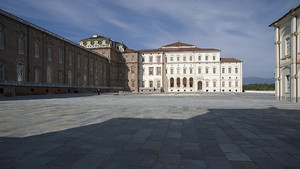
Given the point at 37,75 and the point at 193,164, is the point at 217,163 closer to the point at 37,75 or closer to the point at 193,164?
the point at 193,164

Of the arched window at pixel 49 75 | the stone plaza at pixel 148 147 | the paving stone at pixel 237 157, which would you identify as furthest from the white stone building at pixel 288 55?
the arched window at pixel 49 75

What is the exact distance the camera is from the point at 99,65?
47.6 metres

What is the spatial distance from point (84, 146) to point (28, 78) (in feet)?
83.9

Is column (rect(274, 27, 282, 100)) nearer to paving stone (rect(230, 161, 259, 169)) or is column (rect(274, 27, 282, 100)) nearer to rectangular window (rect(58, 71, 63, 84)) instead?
paving stone (rect(230, 161, 259, 169))

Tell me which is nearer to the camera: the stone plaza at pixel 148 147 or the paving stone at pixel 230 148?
the stone plaza at pixel 148 147

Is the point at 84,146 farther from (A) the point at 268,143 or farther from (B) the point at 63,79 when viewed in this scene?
(B) the point at 63,79

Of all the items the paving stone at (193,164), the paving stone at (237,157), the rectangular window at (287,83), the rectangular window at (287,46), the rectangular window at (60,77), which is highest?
the rectangular window at (287,46)

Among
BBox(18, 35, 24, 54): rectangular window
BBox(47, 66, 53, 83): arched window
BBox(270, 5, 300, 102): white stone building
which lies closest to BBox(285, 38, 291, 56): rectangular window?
BBox(270, 5, 300, 102): white stone building

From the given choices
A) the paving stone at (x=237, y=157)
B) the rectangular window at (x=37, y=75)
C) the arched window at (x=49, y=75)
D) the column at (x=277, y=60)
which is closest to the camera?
the paving stone at (x=237, y=157)

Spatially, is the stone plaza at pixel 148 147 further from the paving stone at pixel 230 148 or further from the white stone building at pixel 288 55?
the white stone building at pixel 288 55

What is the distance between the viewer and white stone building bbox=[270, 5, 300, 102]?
1424cm

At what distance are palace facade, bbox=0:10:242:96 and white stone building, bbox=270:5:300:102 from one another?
91.3 feet

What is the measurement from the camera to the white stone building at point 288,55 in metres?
14.2

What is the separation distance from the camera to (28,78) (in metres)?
24.1
